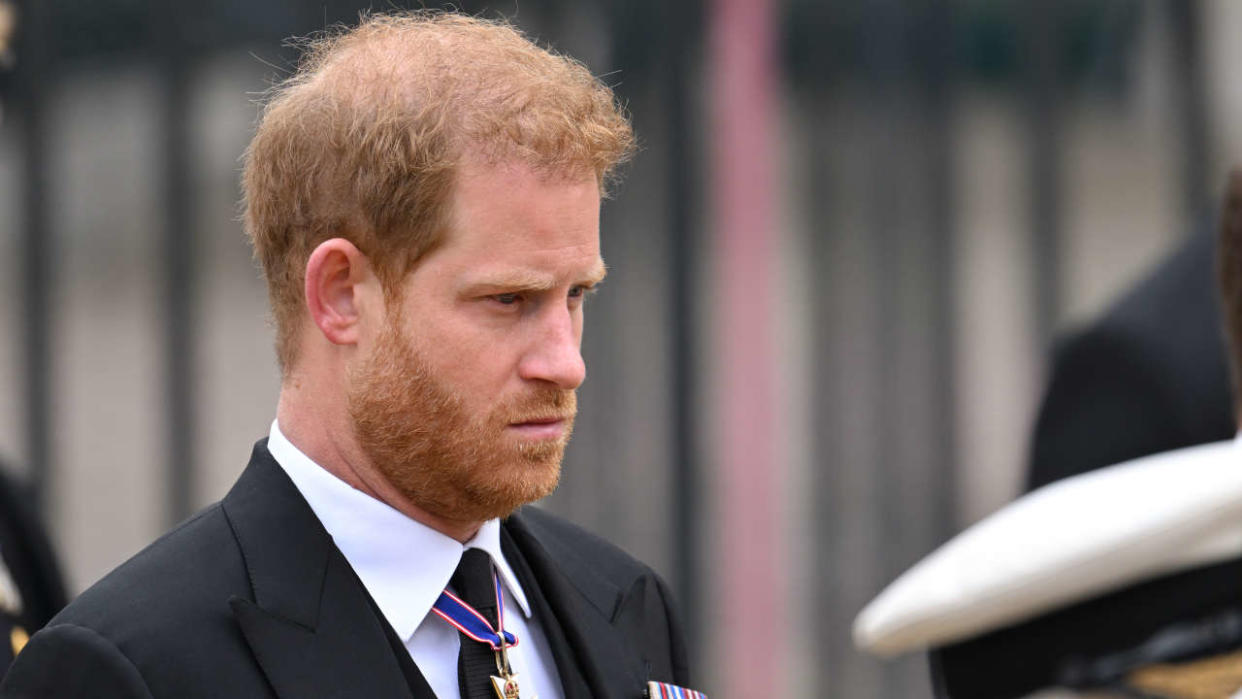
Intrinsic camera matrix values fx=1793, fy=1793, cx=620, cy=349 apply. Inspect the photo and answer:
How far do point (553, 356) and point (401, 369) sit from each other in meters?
0.14

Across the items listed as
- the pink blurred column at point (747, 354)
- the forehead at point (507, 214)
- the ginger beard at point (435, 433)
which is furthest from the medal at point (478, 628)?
the pink blurred column at point (747, 354)

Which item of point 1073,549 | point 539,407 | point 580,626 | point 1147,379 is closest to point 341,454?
point 539,407

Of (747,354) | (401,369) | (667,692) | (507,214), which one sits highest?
(507,214)

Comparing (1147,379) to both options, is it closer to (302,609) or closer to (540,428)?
(540,428)

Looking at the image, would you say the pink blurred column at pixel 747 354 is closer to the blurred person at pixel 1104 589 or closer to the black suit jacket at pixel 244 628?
the blurred person at pixel 1104 589

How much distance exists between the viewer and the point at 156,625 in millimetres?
1563

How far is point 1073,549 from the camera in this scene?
186 cm

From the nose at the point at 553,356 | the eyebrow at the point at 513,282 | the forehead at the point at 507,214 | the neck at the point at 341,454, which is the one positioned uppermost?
the forehead at the point at 507,214

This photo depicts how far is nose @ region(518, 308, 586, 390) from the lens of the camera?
5.56 feet

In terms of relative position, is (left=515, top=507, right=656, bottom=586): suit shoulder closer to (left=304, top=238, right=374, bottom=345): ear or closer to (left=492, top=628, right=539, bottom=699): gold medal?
(left=492, top=628, right=539, bottom=699): gold medal

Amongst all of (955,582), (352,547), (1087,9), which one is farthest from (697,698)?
(1087,9)

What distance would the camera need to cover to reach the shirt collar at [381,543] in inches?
67.0

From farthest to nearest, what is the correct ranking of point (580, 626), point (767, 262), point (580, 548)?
point (767, 262) < point (580, 548) < point (580, 626)

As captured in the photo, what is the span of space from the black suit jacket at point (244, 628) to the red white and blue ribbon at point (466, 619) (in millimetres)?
63
